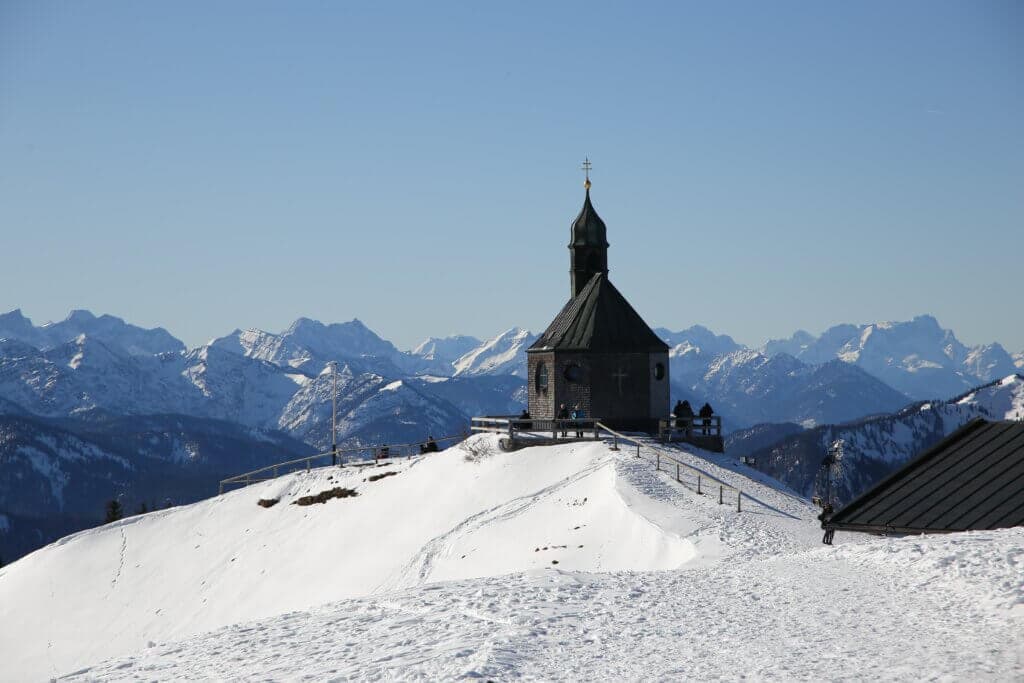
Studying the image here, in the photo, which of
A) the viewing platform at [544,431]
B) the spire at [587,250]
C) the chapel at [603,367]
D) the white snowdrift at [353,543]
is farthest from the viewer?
the spire at [587,250]

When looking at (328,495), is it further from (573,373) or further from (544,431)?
(573,373)

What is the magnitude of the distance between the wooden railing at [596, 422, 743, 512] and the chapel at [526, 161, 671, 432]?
485cm

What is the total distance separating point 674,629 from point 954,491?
11.6m

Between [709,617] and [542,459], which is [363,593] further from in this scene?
[709,617]

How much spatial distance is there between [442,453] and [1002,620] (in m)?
41.3

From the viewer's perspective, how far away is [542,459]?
54688mm

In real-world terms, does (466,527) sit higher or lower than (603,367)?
lower

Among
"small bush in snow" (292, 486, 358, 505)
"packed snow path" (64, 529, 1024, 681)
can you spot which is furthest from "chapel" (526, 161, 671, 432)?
"packed snow path" (64, 529, 1024, 681)

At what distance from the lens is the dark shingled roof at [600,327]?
6159 cm

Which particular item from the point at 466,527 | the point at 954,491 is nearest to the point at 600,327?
the point at 466,527

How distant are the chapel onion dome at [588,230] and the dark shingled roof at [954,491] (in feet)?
122

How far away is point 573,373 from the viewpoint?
→ 61.5 metres

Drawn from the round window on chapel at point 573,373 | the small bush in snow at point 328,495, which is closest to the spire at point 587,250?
the round window on chapel at point 573,373

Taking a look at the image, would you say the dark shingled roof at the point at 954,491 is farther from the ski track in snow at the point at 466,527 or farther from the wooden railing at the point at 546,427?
the wooden railing at the point at 546,427
